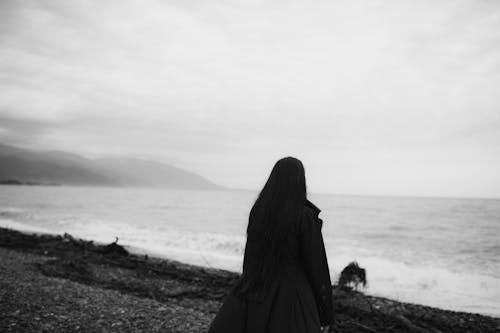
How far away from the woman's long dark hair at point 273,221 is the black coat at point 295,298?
7 centimetres

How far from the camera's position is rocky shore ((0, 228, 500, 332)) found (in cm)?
575

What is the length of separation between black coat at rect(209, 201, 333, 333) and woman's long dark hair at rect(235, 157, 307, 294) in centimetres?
7

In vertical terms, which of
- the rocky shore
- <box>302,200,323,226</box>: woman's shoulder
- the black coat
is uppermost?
<box>302,200,323,226</box>: woman's shoulder

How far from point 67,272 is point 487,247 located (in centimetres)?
2182

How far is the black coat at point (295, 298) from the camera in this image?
7.90ft

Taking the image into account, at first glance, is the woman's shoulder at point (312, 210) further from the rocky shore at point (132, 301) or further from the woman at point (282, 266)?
the rocky shore at point (132, 301)

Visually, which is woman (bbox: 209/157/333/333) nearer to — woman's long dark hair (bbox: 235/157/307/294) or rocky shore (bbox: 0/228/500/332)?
woman's long dark hair (bbox: 235/157/307/294)

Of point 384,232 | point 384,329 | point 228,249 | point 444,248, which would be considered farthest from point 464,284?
point 384,232

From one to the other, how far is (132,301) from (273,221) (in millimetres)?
6006

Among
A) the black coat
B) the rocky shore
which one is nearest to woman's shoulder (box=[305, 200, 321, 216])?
the black coat

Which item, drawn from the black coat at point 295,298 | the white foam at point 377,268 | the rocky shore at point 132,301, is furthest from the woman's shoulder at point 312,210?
the white foam at point 377,268

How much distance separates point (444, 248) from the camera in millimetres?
20281

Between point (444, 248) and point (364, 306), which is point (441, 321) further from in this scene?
point (444, 248)

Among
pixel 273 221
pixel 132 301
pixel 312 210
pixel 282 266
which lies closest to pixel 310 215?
pixel 312 210
